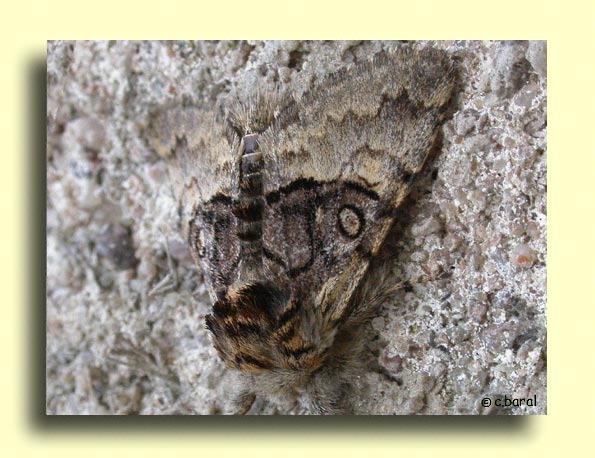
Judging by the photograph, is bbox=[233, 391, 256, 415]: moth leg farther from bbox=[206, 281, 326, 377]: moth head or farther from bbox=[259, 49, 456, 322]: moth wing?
bbox=[259, 49, 456, 322]: moth wing

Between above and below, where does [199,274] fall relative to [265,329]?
above

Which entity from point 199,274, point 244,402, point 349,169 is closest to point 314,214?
point 349,169

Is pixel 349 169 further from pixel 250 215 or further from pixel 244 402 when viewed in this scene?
pixel 244 402

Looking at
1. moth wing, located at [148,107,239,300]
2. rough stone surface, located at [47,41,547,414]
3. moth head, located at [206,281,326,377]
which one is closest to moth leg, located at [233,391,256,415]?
rough stone surface, located at [47,41,547,414]

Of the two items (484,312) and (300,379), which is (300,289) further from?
(484,312)

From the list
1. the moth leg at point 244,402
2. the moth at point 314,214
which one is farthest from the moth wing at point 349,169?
the moth leg at point 244,402

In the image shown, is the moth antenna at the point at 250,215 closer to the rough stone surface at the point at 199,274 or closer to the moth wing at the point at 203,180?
the moth wing at the point at 203,180
